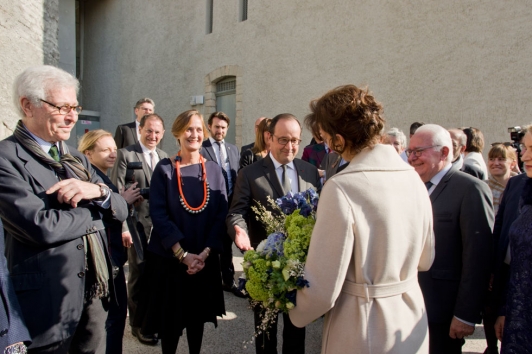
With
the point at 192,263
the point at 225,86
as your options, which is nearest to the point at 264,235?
the point at 192,263

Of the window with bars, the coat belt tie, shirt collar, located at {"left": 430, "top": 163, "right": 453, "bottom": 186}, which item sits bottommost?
the coat belt tie

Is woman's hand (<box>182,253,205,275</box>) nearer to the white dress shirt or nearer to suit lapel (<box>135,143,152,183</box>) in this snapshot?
the white dress shirt

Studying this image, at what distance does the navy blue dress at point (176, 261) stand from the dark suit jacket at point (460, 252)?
5.57ft

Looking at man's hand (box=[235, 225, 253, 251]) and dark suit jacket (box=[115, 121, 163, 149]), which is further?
dark suit jacket (box=[115, 121, 163, 149])

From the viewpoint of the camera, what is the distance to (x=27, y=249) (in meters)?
2.08

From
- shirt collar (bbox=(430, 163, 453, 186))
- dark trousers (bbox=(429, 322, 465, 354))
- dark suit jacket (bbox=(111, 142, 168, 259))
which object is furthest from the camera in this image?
dark suit jacket (bbox=(111, 142, 168, 259))

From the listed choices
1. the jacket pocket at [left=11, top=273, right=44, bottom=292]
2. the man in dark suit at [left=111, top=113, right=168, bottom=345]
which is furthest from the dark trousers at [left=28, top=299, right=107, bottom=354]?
the man in dark suit at [left=111, top=113, right=168, bottom=345]

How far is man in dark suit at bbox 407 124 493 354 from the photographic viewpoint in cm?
249

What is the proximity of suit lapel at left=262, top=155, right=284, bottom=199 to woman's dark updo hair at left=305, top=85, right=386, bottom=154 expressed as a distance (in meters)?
1.35

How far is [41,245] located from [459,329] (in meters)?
2.54

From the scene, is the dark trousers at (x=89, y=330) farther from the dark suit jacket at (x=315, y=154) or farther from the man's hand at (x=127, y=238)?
the dark suit jacket at (x=315, y=154)

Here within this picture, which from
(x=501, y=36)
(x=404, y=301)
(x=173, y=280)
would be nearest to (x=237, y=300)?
(x=173, y=280)

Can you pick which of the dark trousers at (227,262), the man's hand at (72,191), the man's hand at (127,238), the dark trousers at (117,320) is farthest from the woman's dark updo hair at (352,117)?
→ the dark trousers at (227,262)

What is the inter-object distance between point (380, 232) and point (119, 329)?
2362mm
